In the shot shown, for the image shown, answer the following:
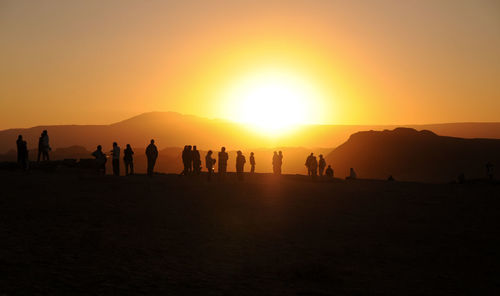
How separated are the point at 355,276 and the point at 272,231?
470 centimetres

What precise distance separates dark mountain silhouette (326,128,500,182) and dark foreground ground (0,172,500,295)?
8012 centimetres

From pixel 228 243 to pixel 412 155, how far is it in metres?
106

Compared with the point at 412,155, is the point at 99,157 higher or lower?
lower

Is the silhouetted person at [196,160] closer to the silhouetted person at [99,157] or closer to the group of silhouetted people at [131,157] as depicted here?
the group of silhouetted people at [131,157]

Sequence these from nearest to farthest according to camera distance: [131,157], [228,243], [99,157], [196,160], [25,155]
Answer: [228,243] < [99,157] < [25,155] < [131,157] < [196,160]

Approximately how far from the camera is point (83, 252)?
35.3 ft

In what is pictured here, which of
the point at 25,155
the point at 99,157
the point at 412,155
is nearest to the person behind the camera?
the point at 99,157

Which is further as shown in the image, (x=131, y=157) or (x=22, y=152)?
(x=131, y=157)

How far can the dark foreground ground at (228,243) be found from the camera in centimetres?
928

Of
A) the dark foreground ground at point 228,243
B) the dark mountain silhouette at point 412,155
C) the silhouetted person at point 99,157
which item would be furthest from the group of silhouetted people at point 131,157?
the dark mountain silhouette at point 412,155

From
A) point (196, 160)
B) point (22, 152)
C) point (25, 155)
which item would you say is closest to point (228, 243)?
point (196, 160)

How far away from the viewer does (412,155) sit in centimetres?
11175

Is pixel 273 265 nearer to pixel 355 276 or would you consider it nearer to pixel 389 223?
pixel 355 276

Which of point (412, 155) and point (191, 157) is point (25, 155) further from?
point (412, 155)
